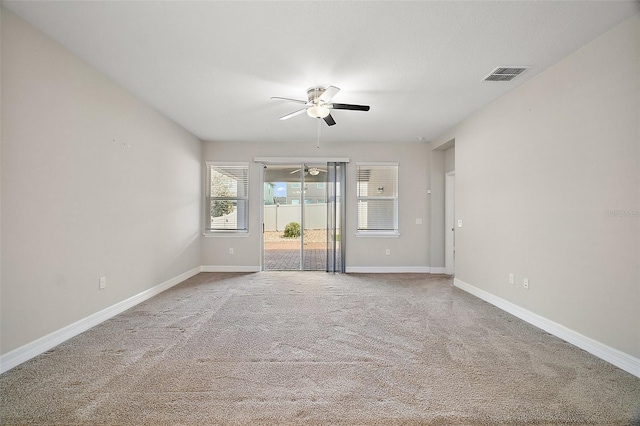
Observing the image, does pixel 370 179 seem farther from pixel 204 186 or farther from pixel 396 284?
pixel 204 186

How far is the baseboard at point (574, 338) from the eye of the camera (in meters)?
2.21

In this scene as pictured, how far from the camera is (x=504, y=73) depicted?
3.03 metres

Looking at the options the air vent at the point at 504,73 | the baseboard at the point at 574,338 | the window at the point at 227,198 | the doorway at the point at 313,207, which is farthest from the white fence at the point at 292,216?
the air vent at the point at 504,73

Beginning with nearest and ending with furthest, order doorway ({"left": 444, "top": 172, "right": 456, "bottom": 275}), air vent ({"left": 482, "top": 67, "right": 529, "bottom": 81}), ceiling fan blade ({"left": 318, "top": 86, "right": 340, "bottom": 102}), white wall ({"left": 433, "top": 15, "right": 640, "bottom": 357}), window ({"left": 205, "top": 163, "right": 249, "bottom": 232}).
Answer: white wall ({"left": 433, "top": 15, "right": 640, "bottom": 357}), air vent ({"left": 482, "top": 67, "right": 529, "bottom": 81}), ceiling fan blade ({"left": 318, "top": 86, "right": 340, "bottom": 102}), doorway ({"left": 444, "top": 172, "right": 456, "bottom": 275}), window ({"left": 205, "top": 163, "right": 249, "bottom": 232})

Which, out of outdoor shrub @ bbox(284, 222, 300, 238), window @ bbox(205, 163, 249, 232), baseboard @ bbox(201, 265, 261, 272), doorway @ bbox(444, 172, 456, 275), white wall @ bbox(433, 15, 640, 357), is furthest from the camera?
outdoor shrub @ bbox(284, 222, 300, 238)

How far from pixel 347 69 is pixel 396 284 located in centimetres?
346

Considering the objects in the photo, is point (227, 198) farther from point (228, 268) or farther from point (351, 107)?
point (351, 107)

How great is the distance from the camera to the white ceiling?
2109 mm

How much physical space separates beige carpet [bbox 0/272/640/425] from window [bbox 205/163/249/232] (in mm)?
2591

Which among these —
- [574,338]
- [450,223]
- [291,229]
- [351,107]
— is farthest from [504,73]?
[291,229]

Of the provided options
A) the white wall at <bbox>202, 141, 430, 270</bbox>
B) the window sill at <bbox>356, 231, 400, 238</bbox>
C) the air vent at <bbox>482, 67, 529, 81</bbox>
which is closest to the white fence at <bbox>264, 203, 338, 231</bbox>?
the white wall at <bbox>202, 141, 430, 270</bbox>

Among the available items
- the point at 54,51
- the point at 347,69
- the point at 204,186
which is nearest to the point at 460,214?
the point at 347,69

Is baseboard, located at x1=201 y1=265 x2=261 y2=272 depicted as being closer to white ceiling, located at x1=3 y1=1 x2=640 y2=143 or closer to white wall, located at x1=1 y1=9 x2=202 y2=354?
white wall, located at x1=1 y1=9 x2=202 y2=354

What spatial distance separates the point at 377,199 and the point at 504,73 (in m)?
3.27
